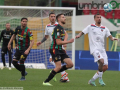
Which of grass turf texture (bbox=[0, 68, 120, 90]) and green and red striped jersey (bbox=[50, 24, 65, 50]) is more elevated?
green and red striped jersey (bbox=[50, 24, 65, 50])

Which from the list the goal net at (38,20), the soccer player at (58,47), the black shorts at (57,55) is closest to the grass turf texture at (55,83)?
the soccer player at (58,47)

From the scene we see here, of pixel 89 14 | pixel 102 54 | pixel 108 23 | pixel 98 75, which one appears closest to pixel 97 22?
pixel 102 54

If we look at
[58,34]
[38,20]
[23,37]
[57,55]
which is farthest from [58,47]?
[38,20]

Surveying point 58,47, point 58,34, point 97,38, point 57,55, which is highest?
point 58,34

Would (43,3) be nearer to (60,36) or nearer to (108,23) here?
(108,23)

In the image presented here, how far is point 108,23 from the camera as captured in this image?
2206 centimetres

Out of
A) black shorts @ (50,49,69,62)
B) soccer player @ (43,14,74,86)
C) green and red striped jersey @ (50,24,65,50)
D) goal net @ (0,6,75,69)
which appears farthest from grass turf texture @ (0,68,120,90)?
goal net @ (0,6,75,69)

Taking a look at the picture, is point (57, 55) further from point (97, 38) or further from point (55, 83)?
point (97, 38)

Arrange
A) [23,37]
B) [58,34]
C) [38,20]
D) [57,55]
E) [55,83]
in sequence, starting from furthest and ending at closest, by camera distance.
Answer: [38,20] < [23,37] < [55,83] < [57,55] < [58,34]

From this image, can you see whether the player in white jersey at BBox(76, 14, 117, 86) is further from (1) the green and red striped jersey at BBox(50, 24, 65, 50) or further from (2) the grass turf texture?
(1) the green and red striped jersey at BBox(50, 24, 65, 50)

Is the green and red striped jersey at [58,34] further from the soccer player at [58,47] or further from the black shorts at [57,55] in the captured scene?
the black shorts at [57,55]

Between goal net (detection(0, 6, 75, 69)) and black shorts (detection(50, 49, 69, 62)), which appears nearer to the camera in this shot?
black shorts (detection(50, 49, 69, 62))

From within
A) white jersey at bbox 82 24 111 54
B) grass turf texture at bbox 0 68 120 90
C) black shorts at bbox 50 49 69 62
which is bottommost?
grass turf texture at bbox 0 68 120 90

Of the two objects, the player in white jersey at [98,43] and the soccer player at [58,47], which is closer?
the soccer player at [58,47]
